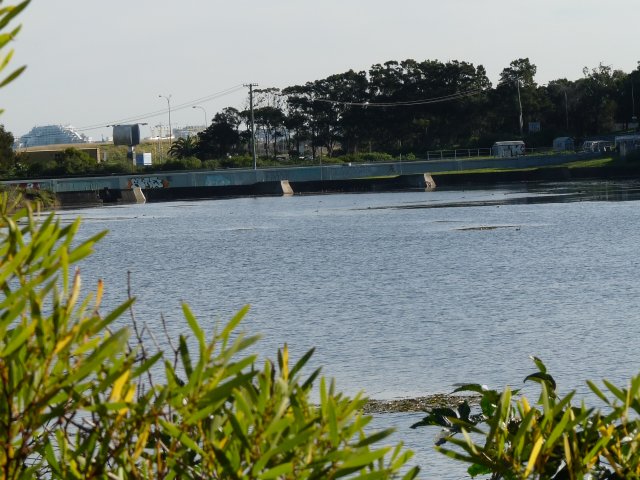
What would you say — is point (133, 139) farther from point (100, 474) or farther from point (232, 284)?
point (100, 474)

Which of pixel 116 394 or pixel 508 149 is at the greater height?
pixel 508 149

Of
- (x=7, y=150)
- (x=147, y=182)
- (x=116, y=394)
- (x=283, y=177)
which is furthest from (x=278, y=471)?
(x=7, y=150)

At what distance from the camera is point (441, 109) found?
371 feet

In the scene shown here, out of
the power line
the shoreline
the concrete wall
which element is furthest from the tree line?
the shoreline

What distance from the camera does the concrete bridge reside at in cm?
8788

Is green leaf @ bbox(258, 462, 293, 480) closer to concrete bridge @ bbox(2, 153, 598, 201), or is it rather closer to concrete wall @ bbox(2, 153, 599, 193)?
concrete bridge @ bbox(2, 153, 598, 201)

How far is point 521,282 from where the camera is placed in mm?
25266

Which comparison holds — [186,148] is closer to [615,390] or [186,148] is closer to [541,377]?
[541,377]

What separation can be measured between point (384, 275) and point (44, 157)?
114 m

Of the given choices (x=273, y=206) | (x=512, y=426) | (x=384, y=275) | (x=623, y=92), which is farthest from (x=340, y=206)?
(x=512, y=426)

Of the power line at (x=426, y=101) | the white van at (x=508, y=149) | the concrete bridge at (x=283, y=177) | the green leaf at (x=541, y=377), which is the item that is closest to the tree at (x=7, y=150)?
the concrete bridge at (x=283, y=177)

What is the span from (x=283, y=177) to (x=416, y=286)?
64027mm

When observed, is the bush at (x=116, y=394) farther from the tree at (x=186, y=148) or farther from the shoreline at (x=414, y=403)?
the tree at (x=186, y=148)

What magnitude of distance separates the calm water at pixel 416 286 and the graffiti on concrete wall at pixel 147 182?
28.3 meters
